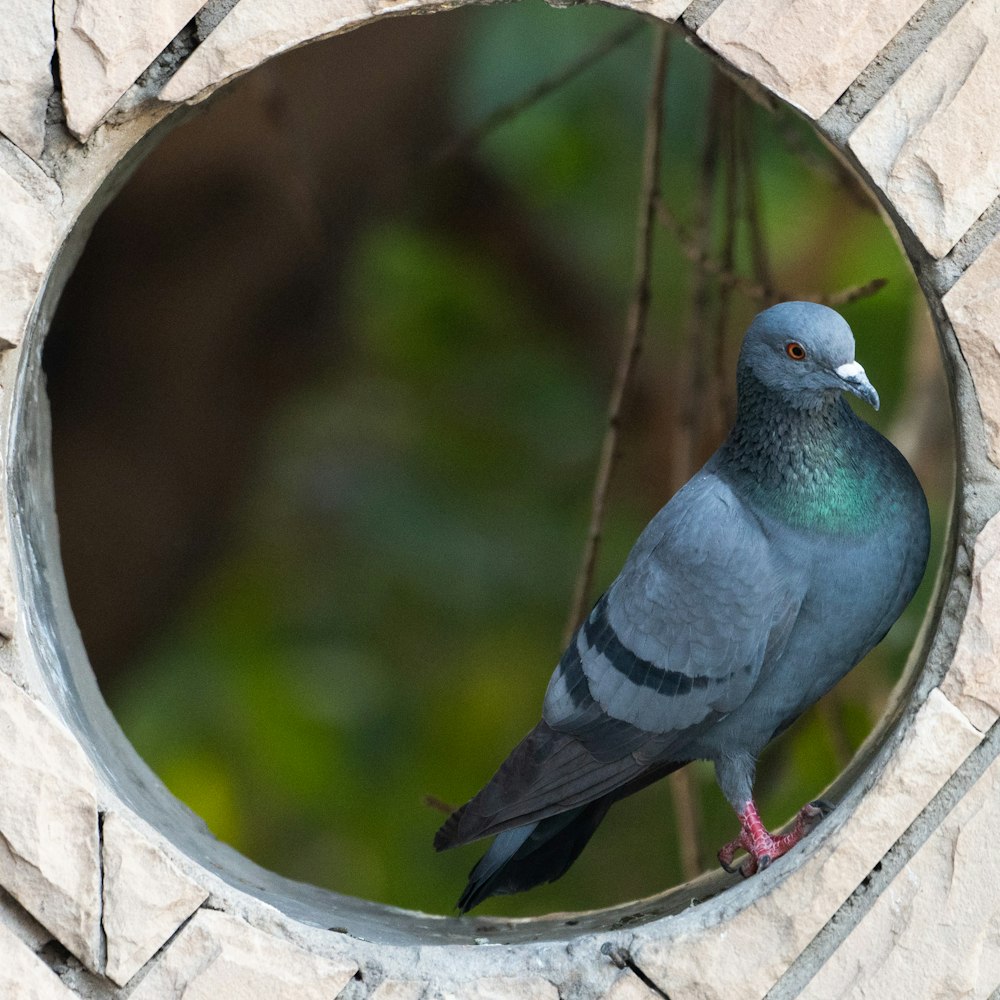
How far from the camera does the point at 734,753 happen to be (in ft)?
6.25

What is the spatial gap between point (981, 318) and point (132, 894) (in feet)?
4.04

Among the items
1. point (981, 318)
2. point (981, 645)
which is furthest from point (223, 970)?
point (981, 318)

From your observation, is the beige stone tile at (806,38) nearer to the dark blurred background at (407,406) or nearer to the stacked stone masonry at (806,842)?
the stacked stone masonry at (806,842)

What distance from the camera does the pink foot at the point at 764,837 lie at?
5.95 feet

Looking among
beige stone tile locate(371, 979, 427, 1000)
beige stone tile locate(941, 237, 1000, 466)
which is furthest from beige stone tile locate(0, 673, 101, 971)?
beige stone tile locate(941, 237, 1000, 466)

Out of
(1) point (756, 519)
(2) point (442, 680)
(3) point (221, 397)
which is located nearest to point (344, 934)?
(1) point (756, 519)

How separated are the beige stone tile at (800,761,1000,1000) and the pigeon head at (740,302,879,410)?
1.81 ft

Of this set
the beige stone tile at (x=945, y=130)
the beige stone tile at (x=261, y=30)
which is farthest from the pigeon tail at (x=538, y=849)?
the beige stone tile at (x=261, y=30)

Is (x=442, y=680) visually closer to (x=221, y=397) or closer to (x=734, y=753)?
(x=221, y=397)

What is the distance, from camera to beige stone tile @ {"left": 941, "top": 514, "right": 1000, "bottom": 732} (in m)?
1.47

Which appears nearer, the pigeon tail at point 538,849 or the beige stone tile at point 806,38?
the beige stone tile at point 806,38

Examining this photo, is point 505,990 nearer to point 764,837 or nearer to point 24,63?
point 764,837

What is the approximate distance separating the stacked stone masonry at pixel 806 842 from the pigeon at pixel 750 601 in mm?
247

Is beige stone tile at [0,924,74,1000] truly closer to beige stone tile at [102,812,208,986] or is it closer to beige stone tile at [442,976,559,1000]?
beige stone tile at [102,812,208,986]
